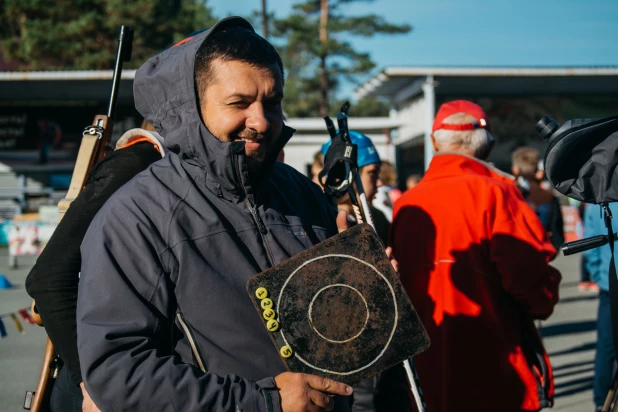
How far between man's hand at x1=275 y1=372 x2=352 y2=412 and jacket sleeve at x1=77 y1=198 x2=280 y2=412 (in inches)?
1.1

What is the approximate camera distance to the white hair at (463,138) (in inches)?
131

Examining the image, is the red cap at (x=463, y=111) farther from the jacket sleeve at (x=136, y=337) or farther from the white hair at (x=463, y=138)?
the jacket sleeve at (x=136, y=337)

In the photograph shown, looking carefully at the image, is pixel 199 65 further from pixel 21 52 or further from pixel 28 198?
pixel 21 52

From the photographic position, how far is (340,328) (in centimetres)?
175

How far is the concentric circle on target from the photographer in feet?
5.63

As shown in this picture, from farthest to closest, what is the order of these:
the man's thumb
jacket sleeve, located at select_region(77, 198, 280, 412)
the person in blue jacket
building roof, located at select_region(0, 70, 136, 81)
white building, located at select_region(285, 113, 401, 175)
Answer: building roof, located at select_region(0, 70, 136, 81), white building, located at select_region(285, 113, 401, 175), the person in blue jacket, the man's thumb, jacket sleeve, located at select_region(77, 198, 280, 412)

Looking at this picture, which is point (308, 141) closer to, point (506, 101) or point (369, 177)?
point (506, 101)

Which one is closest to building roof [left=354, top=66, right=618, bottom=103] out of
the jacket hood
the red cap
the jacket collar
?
the red cap

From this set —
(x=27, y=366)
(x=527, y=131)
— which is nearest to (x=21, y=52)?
(x=527, y=131)

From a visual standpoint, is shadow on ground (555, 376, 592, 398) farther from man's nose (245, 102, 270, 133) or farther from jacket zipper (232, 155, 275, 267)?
man's nose (245, 102, 270, 133)

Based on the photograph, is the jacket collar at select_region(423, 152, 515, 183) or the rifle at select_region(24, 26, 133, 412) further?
the jacket collar at select_region(423, 152, 515, 183)

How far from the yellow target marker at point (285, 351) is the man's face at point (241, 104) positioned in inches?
20.2

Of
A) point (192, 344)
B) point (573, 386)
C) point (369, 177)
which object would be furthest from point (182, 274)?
point (573, 386)

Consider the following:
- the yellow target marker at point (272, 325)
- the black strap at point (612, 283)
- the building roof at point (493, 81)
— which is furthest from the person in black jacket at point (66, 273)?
the building roof at point (493, 81)
